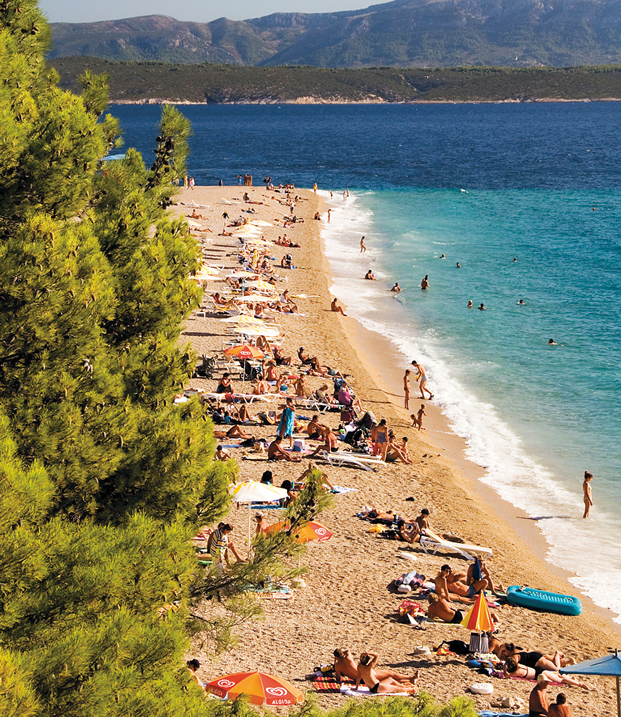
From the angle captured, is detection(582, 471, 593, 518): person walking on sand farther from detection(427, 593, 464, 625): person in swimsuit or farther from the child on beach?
detection(427, 593, 464, 625): person in swimsuit

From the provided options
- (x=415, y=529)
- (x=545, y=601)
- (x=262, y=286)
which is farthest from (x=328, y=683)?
(x=262, y=286)

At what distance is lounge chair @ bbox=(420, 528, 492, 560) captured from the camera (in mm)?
14898

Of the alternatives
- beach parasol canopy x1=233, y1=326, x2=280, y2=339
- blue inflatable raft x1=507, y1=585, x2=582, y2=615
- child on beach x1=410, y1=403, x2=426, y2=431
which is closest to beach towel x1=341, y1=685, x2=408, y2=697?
blue inflatable raft x1=507, y1=585, x2=582, y2=615

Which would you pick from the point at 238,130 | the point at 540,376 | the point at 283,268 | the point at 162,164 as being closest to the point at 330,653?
the point at 162,164

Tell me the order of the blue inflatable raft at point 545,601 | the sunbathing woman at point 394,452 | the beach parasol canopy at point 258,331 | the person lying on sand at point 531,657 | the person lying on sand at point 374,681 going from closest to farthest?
the person lying on sand at point 374,681 < the person lying on sand at point 531,657 < the blue inflatable raft at point 545,601 < the sunbathing woman at point 394,452 < the beach parasol canopy at point 258,331

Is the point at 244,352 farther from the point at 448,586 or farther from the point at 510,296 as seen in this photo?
the point at 510,296

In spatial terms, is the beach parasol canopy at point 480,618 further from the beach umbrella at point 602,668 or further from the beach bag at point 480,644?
the beach umbrella at point 602,668

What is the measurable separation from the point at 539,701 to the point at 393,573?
159 inches

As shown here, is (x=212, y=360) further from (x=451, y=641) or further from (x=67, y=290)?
(x=67, y=290)

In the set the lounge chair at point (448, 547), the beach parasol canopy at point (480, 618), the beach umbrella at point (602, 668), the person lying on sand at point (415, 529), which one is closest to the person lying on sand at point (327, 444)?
the person lying on sand at point (415, 529)

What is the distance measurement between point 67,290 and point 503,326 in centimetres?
2794

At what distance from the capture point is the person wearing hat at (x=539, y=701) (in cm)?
1014

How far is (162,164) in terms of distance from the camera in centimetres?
950

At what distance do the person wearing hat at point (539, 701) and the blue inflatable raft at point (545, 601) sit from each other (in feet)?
10.5
